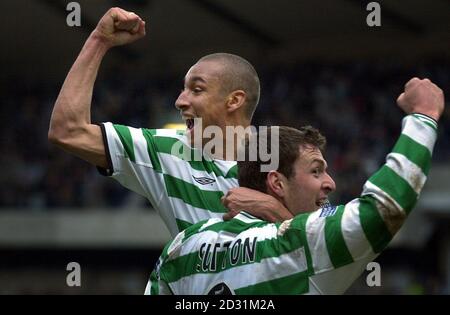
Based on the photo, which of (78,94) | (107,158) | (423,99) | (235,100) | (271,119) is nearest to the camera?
(423,99)

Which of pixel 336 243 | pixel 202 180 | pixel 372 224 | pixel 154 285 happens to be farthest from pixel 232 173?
pixel 372 224

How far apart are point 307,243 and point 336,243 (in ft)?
0.38

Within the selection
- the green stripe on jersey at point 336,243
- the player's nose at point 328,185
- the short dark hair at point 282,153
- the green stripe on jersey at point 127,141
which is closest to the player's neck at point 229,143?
the green stripe on jersey at point 127,141

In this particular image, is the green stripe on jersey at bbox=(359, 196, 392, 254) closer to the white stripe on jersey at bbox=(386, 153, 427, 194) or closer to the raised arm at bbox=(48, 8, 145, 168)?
the white stripe on jersey at bbox=(386, 153, 427, 194)

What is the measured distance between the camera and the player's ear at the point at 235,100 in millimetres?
4637

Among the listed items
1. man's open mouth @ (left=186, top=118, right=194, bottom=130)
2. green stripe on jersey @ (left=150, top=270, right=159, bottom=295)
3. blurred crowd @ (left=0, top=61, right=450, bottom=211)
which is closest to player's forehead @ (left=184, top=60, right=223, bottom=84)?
man's open mouth @ (left=186, top=118, right=194, bottom=130)

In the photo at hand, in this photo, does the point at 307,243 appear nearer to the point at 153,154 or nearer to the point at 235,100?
the point at 153,154

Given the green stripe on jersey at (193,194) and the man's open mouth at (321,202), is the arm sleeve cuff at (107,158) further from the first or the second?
the man's open mouth at (321,202)

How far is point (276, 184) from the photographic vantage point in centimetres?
346

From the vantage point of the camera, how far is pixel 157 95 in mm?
19156

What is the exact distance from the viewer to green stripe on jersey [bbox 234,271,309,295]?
3.18 metres

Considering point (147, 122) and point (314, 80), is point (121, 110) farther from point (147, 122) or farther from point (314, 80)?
point (314, 80)

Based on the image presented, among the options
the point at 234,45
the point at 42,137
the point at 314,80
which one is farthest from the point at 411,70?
the point at 42,137

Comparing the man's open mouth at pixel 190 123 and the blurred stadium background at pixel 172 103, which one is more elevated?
the blurred stadium background at pixel 172 103
